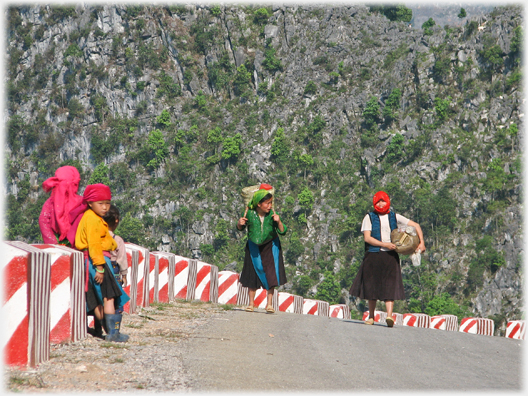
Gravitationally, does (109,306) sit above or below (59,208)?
below

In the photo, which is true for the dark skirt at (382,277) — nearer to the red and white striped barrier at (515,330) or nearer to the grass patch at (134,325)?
the grass patch at (134,325)

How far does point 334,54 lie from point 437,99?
26.1m

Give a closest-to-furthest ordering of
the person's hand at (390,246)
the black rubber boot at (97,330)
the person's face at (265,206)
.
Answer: the black rubber boot at (97,330)
the person's hand at (390,246)
the person's face at (265,206)

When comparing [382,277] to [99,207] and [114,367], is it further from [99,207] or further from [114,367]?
[114,367]

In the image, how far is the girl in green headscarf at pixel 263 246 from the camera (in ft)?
36.0

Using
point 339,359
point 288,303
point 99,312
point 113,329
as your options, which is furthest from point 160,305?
point 288,303

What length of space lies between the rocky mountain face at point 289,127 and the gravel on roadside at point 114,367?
86420 mm

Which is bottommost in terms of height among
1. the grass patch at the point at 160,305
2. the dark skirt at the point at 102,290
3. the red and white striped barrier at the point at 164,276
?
the grass patch at the point at 160,305

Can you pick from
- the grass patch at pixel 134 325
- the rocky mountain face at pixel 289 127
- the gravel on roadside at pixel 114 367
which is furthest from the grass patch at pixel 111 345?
the rocky mountain face at pixel 289 127

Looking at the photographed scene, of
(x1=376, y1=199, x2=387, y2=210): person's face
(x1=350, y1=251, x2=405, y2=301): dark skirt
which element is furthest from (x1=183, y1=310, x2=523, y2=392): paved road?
(x1=376, y1=199, x2=387, y2=210): person's face

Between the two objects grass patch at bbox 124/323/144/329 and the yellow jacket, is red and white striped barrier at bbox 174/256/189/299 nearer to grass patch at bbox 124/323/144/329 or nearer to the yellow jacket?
grass patch at bbox 124/323/144/329

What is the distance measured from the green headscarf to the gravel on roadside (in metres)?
3.34

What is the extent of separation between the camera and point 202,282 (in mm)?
14023

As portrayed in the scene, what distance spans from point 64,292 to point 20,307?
126cm
